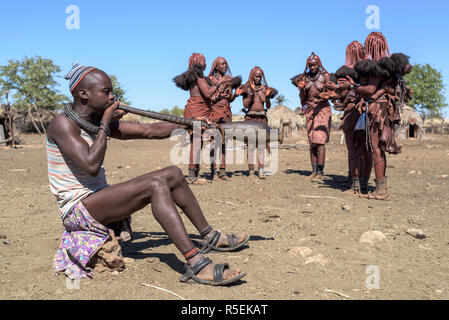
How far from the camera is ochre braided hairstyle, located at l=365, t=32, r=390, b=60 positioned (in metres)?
5.66

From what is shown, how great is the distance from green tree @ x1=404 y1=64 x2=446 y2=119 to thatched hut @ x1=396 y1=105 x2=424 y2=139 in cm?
1202

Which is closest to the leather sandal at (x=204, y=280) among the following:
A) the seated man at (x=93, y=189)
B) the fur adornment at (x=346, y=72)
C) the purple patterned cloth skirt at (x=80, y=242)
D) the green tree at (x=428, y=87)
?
the seated man at (x=93, y=189)

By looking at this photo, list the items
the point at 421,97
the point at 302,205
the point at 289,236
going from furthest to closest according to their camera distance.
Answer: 1. the point at 421,97
2. the point at 302,205
3. the point at 289,236

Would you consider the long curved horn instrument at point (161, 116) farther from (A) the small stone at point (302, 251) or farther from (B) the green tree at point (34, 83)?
(B) the green tree at point (34, 83)

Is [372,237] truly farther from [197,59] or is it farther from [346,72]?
[197,59]

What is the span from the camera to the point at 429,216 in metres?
5.00

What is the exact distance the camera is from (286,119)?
28.4 meters

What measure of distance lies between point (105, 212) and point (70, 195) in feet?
1.01

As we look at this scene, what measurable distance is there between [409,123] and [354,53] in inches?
804

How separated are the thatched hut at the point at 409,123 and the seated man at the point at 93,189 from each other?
2349 cm

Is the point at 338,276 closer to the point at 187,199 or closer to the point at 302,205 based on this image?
the point at 187,199

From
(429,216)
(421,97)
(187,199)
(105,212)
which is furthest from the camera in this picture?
(421,97)

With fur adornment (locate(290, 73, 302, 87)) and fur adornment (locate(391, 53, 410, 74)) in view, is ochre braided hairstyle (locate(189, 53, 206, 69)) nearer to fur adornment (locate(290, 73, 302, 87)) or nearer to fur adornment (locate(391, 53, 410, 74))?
fur adornment (locate(290, 73, 302, 87))
